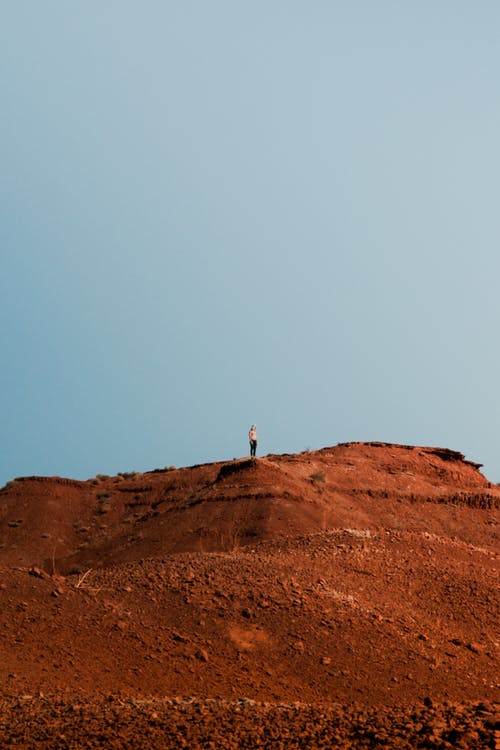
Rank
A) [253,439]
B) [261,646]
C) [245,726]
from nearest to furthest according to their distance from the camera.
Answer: [245,726], [261,646], [253,439]

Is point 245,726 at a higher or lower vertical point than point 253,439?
lower

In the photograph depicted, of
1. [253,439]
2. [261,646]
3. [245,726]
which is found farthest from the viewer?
[253,439]

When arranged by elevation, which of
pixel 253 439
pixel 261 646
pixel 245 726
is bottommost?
pixel 245 726

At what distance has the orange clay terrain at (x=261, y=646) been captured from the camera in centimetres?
1093

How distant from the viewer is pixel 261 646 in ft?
58.2

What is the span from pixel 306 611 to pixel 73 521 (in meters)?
26.2

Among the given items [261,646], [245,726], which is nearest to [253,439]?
[261,646]

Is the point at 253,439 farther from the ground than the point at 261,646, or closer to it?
farther from the ground

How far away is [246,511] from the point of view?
112ft

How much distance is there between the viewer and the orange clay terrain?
10930 millimetres

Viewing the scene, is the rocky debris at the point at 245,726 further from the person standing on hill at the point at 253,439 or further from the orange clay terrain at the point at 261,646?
the person standing on hill at the point at 253,439

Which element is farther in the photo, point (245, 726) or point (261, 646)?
point (261, 646)

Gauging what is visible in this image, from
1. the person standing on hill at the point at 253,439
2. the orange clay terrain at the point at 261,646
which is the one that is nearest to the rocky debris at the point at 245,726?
the orange clay terrain at the point at 261,646

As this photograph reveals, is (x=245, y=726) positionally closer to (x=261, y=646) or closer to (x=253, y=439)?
(x=261, y=646)
